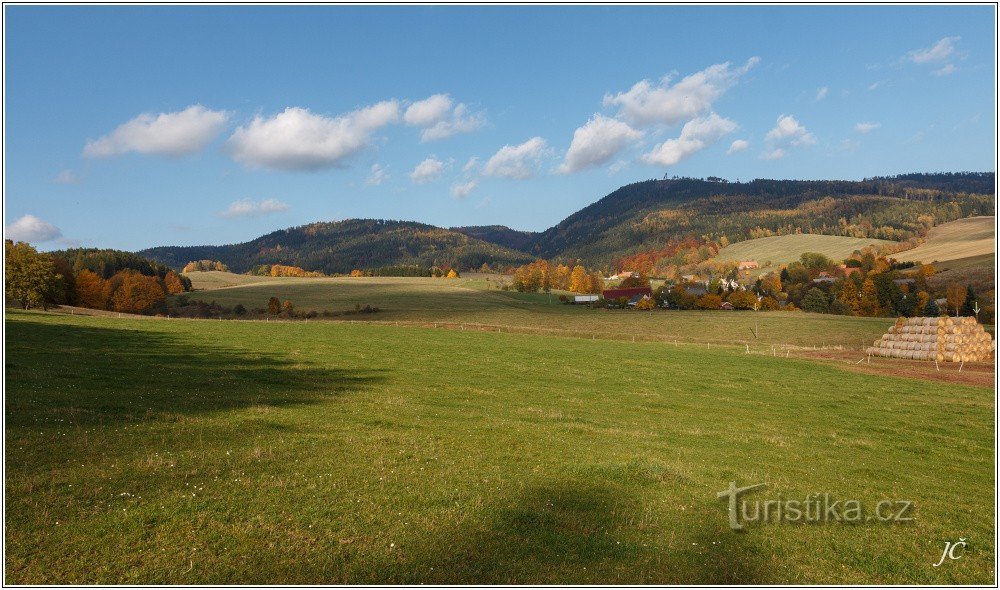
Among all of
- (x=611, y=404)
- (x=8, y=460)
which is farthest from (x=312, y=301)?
(x=8, y=460)

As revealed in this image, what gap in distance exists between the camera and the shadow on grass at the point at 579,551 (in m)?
9.09

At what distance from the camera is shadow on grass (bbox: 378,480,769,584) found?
909cm

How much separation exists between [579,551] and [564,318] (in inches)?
3700

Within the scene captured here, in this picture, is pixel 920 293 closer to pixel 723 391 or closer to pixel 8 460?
pixel 723 391

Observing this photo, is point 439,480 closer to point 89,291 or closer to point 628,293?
point 89,291

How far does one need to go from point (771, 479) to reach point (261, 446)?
42.4 ft

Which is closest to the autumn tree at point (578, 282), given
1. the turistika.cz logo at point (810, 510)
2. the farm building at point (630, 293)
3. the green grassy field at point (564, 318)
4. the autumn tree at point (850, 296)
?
the green grassy field at point (564, 318)

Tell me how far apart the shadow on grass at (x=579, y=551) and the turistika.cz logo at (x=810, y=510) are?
843 mm

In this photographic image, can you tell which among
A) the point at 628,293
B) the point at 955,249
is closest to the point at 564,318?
the point at 628,293

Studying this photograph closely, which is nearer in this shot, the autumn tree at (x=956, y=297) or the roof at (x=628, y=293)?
the autumn tree at (x=956, y=297)

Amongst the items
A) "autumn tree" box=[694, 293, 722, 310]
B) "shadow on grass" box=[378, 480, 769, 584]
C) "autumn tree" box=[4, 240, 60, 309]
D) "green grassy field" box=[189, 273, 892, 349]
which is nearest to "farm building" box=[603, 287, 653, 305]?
"green grassy field" box=[189, 273, 892, 349]

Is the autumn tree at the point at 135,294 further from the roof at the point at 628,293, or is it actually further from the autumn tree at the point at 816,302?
the autumn tree at the point at 816,302

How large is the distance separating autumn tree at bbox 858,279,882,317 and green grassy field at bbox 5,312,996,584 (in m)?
99.6

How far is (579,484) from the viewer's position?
13.3 meters
